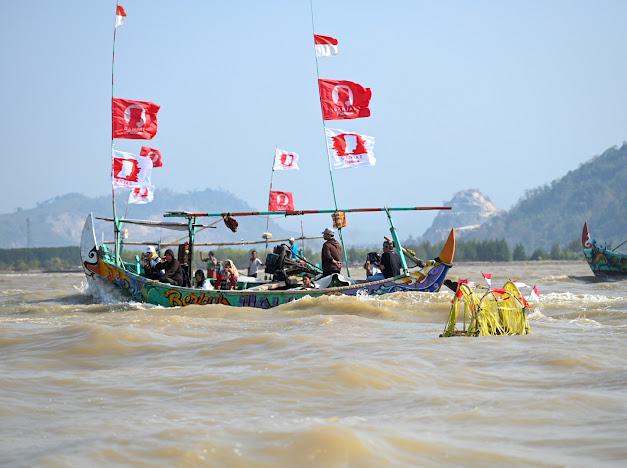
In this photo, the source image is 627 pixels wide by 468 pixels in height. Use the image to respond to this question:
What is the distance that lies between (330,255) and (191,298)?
8.74ft

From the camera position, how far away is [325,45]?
1950cm

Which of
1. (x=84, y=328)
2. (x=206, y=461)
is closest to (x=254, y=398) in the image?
(x=206, y=461)

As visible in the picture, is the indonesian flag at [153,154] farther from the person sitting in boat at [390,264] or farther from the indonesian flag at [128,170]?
the person sitting in boat at [390,264]

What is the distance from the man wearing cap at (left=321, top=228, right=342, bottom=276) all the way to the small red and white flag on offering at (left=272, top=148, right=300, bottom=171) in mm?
6593

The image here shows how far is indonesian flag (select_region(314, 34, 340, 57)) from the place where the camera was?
19.4 meters

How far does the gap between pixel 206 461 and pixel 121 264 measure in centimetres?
1442

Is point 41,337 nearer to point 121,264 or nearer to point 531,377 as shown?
point 531,377

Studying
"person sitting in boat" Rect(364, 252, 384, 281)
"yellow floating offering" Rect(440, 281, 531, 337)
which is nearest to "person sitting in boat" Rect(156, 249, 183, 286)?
"person sitting in boat" Rect(364, 252, 384, 281)

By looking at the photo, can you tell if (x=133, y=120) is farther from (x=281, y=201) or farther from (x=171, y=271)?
(x=281, y=201)

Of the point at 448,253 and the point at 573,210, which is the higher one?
the point at 573,210

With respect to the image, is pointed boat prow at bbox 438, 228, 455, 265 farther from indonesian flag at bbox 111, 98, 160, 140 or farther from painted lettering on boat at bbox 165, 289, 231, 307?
indonesian flag at bbox 111, 98, 160, 140

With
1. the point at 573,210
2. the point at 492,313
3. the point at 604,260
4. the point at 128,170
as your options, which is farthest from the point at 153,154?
the point at 573,210

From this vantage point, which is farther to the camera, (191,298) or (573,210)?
(573,210)

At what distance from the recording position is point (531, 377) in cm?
770
